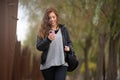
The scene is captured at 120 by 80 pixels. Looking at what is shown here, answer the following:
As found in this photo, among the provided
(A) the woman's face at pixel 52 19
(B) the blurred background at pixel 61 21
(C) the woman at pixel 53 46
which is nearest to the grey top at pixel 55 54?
(C) the woman at pixel 53 46

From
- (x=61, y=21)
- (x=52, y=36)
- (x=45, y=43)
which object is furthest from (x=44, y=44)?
(x=61, y=21)

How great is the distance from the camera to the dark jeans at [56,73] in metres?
7.55

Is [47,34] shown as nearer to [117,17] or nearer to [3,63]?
[3,63]

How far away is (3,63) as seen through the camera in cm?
949

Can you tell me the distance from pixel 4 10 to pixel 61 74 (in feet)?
7.58

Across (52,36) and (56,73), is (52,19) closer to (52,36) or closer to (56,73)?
(52,36)

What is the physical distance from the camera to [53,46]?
763cm

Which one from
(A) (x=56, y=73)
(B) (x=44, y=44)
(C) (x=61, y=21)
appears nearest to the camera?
(B) (x=44, y=44)

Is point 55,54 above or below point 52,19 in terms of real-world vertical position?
below

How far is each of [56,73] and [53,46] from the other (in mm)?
409

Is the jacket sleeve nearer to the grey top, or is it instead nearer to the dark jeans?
the grey top

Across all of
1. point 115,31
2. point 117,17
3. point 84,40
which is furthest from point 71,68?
point 84,40

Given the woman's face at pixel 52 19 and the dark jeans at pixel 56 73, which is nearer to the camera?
the dark jeans at pixel 56 73

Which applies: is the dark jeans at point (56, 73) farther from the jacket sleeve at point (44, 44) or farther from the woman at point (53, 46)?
the jacket sleeve at point (44, 44)
